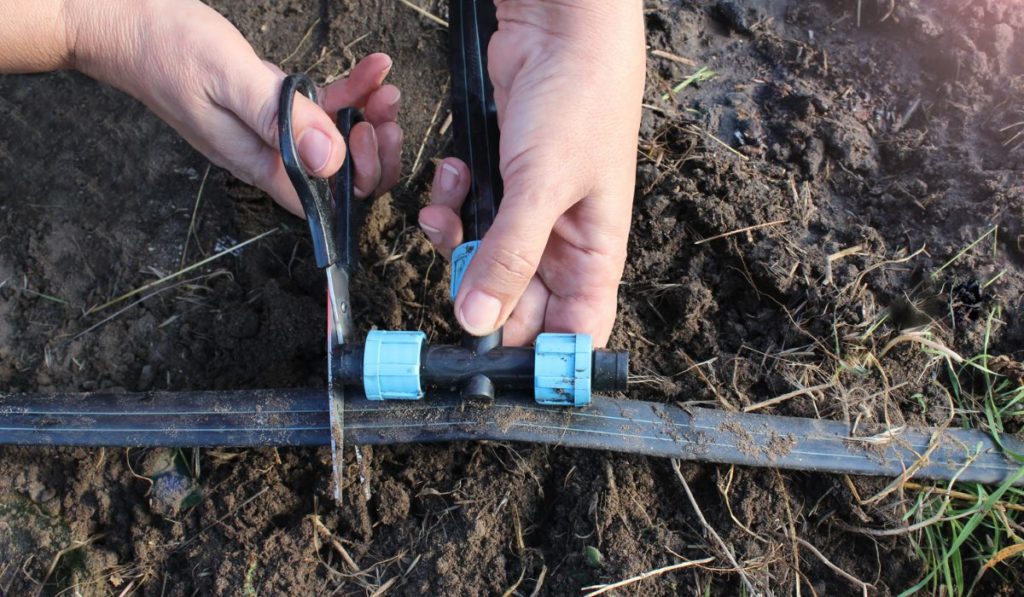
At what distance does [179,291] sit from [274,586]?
853 mm

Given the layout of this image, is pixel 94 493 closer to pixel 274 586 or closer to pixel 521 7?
pixel 274 586

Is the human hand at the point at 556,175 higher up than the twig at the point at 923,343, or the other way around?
the human hand at the point at 556,175

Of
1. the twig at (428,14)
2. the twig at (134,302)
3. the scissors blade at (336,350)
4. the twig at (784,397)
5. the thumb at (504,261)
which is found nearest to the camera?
the thumb at (504,261)

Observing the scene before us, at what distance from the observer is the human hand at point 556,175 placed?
1411mm

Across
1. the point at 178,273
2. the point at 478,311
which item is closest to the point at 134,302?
the point at 178,273

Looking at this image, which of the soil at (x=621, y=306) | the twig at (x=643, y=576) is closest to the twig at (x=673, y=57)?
the soil at (x=621, y=306)

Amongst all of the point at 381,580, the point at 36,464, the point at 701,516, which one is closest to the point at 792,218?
the point at 701,516

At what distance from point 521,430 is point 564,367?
0.19m

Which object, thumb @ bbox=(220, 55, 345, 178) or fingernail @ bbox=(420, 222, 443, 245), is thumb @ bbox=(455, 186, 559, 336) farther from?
thumb @ bbox=(220, 55, 345, 178)

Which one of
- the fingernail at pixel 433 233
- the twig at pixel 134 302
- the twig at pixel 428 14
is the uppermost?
the twig at pixel 428 14

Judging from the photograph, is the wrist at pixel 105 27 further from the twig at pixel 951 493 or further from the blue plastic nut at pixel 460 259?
the twig at pixel 951 493

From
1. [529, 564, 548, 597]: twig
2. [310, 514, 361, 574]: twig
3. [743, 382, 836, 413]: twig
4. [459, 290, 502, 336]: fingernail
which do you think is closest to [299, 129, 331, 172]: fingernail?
[459, 290, 502, 336]: fingernail

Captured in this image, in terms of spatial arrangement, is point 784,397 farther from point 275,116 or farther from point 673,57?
point 275,116

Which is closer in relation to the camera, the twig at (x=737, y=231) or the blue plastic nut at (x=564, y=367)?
the blue plastic nut at (x=564, y=367)
